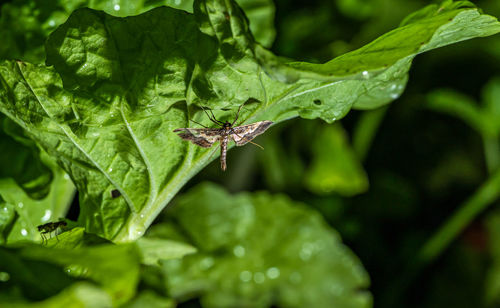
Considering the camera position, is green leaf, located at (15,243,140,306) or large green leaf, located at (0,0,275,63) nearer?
green leaf, located at (15,243,140,306)

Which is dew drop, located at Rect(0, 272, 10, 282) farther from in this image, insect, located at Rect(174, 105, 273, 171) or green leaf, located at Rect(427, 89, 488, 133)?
green leaf, located at Rect(427, 89, 488, 133)

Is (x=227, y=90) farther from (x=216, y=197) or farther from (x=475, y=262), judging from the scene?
(x=475, y=262)

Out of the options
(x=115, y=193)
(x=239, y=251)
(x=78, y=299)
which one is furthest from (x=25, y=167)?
(x=239, y=251)

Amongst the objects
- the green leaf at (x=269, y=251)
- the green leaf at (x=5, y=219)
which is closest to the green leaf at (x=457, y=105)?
the green leaf at (x=269, y=251)

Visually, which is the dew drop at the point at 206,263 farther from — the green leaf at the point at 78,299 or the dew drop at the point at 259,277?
the green leaf at the point at 78,299

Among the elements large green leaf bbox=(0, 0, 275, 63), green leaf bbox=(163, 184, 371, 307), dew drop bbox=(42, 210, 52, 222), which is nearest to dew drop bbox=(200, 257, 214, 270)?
green leaf bbox=(163, 184, 371, 307)

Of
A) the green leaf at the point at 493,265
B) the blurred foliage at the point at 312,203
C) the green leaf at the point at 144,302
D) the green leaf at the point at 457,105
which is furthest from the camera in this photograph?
the green leaf at the point at 493,265
